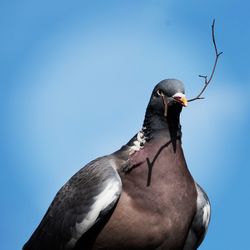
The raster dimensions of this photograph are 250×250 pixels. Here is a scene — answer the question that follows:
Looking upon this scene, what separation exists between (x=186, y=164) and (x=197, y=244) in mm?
887

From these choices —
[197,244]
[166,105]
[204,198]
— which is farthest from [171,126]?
[197,244]

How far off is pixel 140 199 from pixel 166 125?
0.83 m

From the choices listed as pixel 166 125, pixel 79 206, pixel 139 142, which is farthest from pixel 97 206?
pixel 166 125

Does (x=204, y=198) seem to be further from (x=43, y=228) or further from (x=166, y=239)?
(x=43, y=228)

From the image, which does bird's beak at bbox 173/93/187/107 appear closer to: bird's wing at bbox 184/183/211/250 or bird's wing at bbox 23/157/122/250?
bird's wing at bbox 23/157/122/250

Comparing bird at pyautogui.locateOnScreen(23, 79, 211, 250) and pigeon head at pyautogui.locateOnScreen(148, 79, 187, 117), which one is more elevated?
pigeon head at pyautogui.locateOnScreen(148, 79, 187, 117)

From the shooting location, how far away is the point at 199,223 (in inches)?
251

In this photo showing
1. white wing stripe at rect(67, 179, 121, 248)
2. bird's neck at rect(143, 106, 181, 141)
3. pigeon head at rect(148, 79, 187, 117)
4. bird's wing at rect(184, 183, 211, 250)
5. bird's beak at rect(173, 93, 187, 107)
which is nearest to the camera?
white wing stripe at rect(67, 179, 121, 248)

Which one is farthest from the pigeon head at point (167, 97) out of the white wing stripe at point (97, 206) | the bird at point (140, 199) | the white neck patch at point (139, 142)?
the white wing stripe at point (97, 206)

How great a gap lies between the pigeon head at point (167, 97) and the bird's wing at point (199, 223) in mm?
956

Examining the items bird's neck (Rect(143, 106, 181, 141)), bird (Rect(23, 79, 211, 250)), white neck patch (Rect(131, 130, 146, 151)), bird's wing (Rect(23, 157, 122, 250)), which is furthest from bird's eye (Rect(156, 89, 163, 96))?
bird's wing (Rect(23, 157, 122, 250))

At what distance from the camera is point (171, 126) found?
6207 millimetres

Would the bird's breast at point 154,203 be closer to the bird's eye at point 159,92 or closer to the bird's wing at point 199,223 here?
the bird's wing at point 199,223

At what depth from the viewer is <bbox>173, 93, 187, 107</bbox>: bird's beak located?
5825 mm
